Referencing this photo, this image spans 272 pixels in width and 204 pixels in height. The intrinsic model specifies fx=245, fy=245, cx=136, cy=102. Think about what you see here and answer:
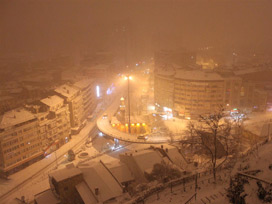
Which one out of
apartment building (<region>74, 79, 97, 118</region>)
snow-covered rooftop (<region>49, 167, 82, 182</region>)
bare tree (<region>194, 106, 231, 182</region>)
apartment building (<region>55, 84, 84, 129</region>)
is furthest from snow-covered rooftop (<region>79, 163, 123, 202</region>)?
apartment building (<region>74, 79, 97, 118</region>)

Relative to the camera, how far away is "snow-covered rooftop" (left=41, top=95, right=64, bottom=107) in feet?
98.7

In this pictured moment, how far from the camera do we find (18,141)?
25094mm

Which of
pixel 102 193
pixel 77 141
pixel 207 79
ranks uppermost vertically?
pixel 207 79

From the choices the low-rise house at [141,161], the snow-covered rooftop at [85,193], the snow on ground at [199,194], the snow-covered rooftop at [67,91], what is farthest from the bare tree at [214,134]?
the snow-covered rooftop at [67,91]

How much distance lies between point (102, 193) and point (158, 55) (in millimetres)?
54695

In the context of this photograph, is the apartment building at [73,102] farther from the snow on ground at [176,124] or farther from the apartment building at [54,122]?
the snow on ground at [176,124]

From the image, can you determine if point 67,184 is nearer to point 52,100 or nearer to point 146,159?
point 146,159

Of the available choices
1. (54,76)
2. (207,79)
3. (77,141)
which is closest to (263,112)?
(207,79)

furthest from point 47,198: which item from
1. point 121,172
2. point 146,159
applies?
point 146,159

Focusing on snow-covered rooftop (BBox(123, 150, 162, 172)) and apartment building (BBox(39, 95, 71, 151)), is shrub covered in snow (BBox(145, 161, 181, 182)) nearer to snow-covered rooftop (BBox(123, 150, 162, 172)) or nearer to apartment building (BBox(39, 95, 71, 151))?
snow-covered rooftop (BBox(123, 150, 162, 172))

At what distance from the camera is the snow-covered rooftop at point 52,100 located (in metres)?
30.1

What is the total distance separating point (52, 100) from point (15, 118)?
6.77 m

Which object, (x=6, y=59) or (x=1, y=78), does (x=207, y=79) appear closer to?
(x=1, y=78)

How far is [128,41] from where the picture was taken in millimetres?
93938
